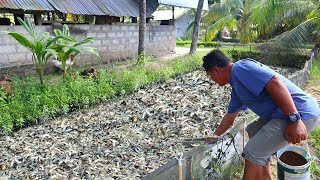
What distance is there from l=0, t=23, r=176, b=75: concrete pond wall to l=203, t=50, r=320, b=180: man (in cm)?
686

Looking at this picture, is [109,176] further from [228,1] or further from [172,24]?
[228,1]

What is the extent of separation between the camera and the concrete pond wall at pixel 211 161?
2355 millimetres

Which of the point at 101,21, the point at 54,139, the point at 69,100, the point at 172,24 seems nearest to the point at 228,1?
the point at 172,24

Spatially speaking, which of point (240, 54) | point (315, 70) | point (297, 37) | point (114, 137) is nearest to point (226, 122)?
point (114, 137)

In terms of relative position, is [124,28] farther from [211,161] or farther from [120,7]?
[211,161]

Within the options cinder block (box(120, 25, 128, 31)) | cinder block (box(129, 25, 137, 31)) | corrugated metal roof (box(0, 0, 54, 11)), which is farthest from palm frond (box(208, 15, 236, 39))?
corrugated metal roof (box(0, 0, 54, 11))

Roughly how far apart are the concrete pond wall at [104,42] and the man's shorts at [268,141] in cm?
715

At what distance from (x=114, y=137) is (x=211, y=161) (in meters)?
2.12

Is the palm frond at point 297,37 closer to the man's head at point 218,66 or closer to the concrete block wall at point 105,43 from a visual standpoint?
the concrete block wall at point 105,43

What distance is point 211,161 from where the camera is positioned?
2.89 m

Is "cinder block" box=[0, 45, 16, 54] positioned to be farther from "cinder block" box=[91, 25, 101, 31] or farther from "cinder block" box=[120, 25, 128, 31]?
"cinder block" box=[120, 25, 128, 31]

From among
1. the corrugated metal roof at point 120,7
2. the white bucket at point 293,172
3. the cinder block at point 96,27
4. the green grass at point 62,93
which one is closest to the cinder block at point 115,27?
the corrugated metal roof at point 120,7

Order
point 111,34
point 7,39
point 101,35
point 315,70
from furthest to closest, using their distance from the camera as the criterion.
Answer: point 111,34 < point 101,35 < point 315,70 < point 7,39

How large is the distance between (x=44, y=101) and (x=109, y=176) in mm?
2756
